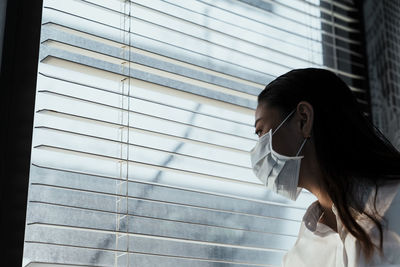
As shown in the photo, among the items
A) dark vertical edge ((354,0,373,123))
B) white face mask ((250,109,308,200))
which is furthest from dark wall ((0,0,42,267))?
dark vertical edge ((354,0,373,123))

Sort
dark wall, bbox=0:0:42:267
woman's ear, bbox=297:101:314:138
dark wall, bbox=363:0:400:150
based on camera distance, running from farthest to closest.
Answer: dark wall, bbox=363:0:400:150 < woman's ear, bbox=297:101:314:138 < dark wall, bbox=0:0:42:267

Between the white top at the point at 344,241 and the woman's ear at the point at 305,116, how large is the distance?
0.19 metres

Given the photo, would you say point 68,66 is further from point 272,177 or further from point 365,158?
point 365,158

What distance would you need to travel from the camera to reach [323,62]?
2.02m

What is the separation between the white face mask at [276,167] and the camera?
149 cm

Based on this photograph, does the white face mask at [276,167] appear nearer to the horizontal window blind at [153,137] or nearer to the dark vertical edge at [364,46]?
the horizontal window blind at [153,137]

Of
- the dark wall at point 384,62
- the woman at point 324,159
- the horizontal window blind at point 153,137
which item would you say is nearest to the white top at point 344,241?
the woman at point 324,159

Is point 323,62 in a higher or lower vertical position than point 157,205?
higher

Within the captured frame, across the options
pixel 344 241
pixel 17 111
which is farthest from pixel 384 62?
pixel 17 111

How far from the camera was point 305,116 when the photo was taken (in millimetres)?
→ 1492

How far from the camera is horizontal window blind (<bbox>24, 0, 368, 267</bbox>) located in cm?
139

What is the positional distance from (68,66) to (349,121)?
64cm

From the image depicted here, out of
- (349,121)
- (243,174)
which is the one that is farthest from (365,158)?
(243,174)

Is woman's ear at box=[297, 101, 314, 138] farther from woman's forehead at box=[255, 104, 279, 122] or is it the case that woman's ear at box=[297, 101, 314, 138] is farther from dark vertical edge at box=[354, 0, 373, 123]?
dark vertical edge at box=[354, 0, 373, 123]
